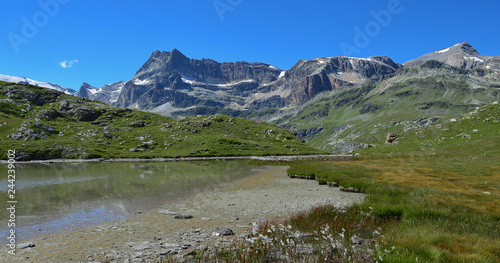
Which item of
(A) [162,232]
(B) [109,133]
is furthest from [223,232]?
(B) [109,133]

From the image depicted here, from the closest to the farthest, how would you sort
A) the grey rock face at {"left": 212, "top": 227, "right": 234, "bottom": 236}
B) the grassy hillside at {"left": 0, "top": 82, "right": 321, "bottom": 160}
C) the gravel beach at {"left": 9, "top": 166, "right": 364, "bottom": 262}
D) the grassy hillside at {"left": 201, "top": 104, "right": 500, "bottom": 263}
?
the grassy hillside at {"left": 201, "top": 104, "right": 500, "bottom": 263}, the gravel beach at {"left": 9, "top": 166, "right": 364, "bottom": 262}, the grey rock face at {"left": 212, "top": 227, "right": 234, "bottom": 236}, the grassy hillside at {"left": 0, "top": 82, "right": 321, "bottom": 160}

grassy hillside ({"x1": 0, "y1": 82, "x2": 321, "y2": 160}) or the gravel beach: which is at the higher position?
grassy hillside ({"x1": 0, "y1": 82, "x2": 321, "y2": 160})

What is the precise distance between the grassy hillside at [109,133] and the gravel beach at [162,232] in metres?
82.3

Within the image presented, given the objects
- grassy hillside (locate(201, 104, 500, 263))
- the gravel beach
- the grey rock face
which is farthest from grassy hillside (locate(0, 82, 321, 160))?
grassy hillside (locate(201, 104, 500, 263))

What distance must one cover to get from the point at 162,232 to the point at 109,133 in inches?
4905

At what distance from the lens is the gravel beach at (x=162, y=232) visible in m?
10.6

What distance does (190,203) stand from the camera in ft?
70.3

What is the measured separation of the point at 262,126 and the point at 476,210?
5670 inches

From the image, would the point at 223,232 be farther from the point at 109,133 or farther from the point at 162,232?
the point at 109,133

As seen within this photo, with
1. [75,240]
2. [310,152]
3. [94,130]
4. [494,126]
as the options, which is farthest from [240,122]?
[75,240]

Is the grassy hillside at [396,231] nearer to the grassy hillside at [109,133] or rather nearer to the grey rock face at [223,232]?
the grey rock face at [223,232]

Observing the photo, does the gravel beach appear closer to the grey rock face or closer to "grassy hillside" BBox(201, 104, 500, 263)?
the grey rock face

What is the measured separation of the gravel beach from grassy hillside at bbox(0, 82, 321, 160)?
8230cm

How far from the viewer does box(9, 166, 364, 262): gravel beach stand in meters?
10.6
